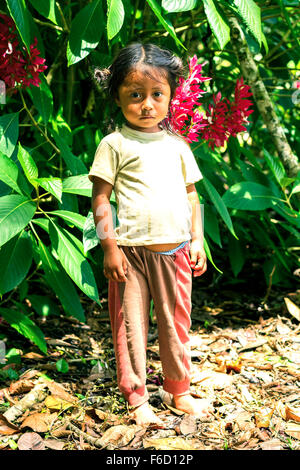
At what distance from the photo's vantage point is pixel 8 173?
6.03ft

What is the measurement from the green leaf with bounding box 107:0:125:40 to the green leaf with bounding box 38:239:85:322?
75 centimetres

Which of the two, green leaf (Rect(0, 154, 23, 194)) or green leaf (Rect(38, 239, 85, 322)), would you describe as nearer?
green leaf (Rect(0, 154, 23, 194))

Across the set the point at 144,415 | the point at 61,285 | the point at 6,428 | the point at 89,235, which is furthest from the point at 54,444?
the point at 89,235

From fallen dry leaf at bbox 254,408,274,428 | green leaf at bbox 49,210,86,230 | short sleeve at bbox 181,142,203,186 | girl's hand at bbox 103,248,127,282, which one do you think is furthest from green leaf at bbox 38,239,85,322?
fallen dry leaf at bbox 254,408,274,428

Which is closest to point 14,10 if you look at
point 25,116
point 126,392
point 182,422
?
point 25,116

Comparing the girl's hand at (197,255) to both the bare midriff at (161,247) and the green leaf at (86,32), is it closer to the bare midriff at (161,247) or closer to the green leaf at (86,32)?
the bare midriff at (161,247)

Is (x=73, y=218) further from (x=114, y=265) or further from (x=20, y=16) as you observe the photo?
(x=20, y=16)

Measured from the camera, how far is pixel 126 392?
72.6 inches

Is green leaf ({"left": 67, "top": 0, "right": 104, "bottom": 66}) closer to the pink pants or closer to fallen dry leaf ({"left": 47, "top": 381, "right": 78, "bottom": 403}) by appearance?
the pink pants

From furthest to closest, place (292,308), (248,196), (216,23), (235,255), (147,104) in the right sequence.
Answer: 1. (235,255)
2. (292,308)
3. (248,196)
4. (216,23)
5. (147,104)

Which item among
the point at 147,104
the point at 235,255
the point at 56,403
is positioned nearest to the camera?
the point at 147,104

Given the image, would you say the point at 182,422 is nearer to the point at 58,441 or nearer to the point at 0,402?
the point at 58,441

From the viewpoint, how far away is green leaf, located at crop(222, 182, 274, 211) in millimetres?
2396

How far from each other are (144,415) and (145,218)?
647mm
